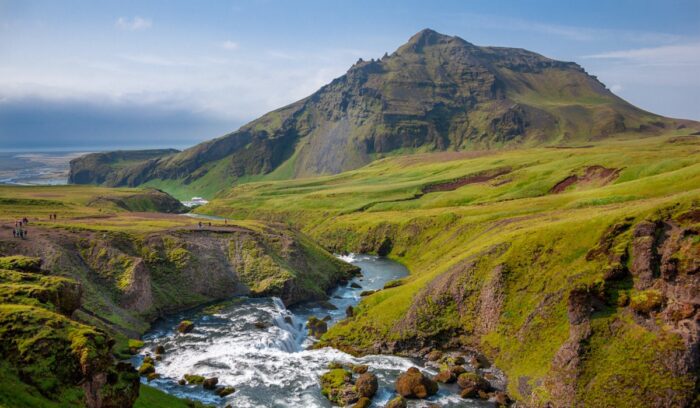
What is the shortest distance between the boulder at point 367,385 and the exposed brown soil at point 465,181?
137029 millimetres

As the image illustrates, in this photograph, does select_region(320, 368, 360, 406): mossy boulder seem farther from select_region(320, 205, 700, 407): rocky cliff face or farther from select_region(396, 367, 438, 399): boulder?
select_region(320, 205, 700, 407): rocky cliff face

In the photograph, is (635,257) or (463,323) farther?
(463,323)

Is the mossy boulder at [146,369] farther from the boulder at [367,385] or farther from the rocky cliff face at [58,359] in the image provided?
the boulder at [367,385]

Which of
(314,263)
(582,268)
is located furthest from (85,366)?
(314,263)

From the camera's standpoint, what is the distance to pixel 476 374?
5784 centimetres

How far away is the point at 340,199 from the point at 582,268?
142405 millimetres

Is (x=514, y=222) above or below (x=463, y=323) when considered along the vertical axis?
above

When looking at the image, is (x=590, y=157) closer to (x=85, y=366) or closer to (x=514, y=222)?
(x=514, y=222)

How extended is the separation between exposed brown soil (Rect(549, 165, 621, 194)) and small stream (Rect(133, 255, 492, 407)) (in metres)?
86.5

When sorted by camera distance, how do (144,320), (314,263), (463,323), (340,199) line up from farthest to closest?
(340,199) < (314,263) < (144,320) < (463,323)

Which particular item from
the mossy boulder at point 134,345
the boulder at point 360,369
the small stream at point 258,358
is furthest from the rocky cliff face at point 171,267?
the boulder at point 360,369

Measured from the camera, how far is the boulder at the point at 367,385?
54375 mm

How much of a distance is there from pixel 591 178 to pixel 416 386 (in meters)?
109

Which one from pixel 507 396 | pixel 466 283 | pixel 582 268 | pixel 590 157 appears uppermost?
pixel 590 157
